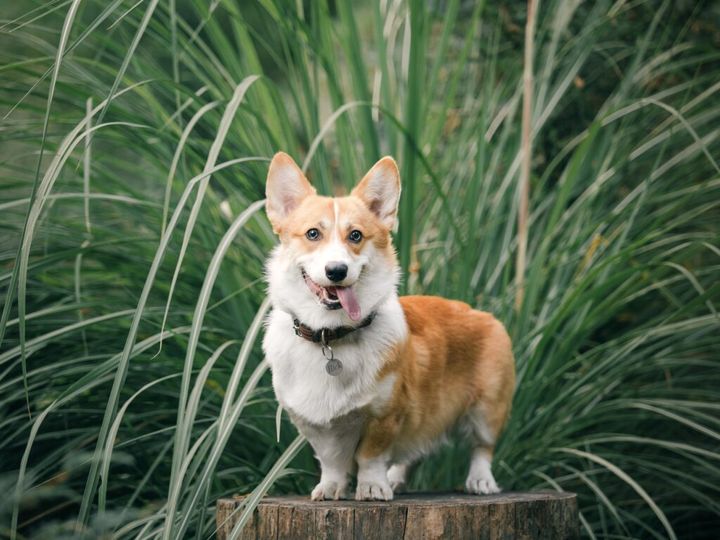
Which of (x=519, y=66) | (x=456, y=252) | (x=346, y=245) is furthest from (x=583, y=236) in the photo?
(x=346, y=245)

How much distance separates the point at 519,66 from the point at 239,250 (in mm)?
2095

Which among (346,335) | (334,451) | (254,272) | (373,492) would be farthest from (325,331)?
(254,272)

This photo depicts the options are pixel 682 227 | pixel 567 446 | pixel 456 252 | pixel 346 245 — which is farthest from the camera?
pixel 682 227

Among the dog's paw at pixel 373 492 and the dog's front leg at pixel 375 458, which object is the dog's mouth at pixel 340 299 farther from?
the dog's paw at pixel 373 492

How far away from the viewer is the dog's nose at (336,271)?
232cm

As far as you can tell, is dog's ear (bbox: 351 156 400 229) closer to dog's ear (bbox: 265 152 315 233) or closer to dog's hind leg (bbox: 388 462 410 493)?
dog's ear (bbox: 265 152 315 233)

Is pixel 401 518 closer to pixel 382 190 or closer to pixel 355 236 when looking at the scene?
pixel 355 236

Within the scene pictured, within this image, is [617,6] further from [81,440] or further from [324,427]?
[81,440]

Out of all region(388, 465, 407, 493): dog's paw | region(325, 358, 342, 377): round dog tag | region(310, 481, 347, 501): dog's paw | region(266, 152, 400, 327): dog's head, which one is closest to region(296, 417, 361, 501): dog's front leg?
region(310, 481, 347, 501): dog's paw

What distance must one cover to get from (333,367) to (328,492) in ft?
1.40

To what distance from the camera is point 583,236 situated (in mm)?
3756

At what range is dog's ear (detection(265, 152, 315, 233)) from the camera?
105 inches

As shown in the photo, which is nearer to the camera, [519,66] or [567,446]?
[567,446]

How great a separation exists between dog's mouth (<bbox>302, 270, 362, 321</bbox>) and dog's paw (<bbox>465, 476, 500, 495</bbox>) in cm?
86
